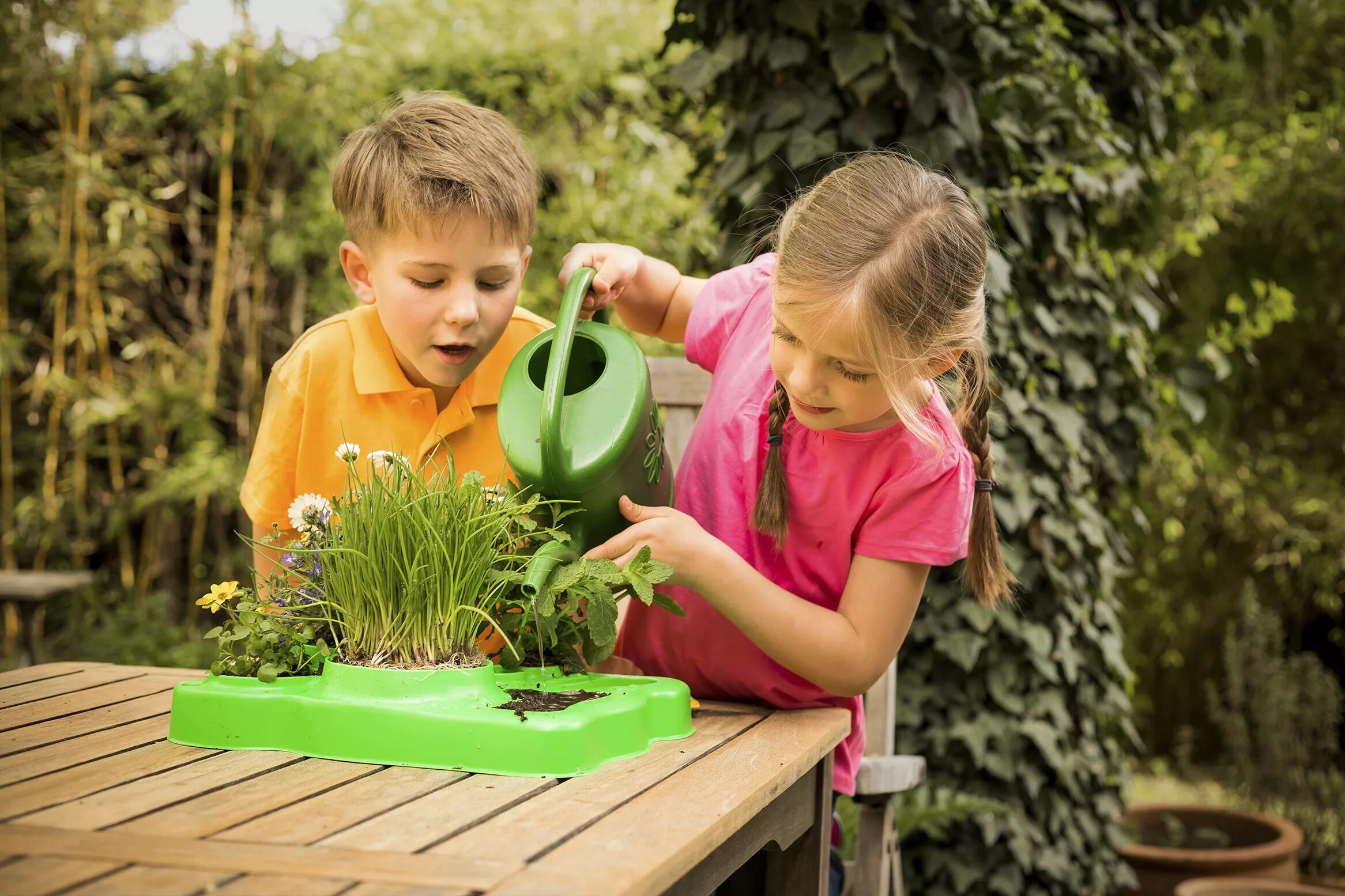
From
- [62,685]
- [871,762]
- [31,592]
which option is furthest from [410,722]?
[31,592]

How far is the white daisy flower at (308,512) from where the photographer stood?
1310 millimetres

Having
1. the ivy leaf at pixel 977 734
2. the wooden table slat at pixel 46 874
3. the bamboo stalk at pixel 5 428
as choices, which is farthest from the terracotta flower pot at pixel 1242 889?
the bamboo stalk at pixel 5 428

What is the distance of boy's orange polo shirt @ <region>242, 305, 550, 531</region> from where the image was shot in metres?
1.61

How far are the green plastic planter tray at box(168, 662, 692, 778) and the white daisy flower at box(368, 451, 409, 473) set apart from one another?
232mm

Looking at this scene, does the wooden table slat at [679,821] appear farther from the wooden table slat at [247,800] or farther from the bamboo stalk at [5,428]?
the bamboo stalk at [5,428]

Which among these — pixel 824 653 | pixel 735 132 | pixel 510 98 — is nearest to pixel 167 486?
pixel 510 98

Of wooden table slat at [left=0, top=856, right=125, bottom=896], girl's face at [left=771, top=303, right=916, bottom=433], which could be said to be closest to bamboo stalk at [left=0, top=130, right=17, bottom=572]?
girl's face at [left=771, top=303, right=916, bottom=433]

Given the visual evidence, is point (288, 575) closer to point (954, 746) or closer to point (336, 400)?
point (336, 400)

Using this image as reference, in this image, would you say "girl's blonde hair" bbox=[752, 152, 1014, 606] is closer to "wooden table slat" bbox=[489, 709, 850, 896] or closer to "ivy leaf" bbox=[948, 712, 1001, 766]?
"wooden table slat" bbox=[489, 709, 850, 896]

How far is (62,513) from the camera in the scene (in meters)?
Result: 4.36

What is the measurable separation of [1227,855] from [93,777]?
2990 mm

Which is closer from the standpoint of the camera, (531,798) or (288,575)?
(531,798)

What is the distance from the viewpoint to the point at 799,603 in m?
1.42

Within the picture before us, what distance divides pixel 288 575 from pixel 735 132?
4.87ft
